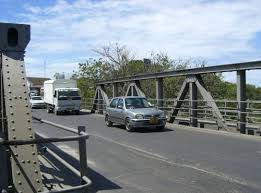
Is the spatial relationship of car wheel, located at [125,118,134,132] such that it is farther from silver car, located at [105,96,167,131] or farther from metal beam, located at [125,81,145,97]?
metal beam, located at [125,81,145,97]

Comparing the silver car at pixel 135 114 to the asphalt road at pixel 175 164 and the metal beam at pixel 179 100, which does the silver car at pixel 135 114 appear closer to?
the metal beam at pixel 179 100

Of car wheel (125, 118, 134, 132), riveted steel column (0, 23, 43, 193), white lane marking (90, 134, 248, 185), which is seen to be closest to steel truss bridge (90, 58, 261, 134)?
car wheel (125, 118, 134, 132)

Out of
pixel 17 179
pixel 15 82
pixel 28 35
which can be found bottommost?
pixel 17 179

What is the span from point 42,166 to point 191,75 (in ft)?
48.5

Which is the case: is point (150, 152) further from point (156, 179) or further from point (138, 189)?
point (138, 189)

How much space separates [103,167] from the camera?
1089 centimetres

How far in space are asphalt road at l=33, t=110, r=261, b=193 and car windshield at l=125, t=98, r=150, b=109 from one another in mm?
4725

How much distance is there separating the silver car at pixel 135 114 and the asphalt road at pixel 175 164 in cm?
294

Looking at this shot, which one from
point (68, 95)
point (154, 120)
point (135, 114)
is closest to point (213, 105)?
point (154, 120)

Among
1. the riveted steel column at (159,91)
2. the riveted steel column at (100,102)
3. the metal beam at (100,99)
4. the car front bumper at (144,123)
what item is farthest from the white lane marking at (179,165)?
the riveted steel column at (100,102)

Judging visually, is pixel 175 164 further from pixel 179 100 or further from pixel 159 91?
pixel 159 91

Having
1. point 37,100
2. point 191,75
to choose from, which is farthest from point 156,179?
point 37,100

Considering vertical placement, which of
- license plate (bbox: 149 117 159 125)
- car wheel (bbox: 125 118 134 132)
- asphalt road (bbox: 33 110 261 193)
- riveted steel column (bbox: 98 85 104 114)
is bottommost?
asphalt road (bbox: 33 110 261 193)

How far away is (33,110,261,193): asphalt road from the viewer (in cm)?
853
